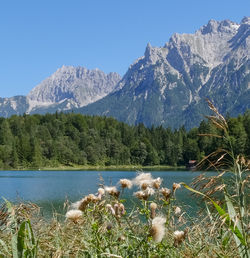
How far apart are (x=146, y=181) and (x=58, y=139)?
128 meters

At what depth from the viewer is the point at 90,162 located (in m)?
129

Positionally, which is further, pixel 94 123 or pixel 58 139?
pixel 94 123

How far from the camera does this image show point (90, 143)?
432ft

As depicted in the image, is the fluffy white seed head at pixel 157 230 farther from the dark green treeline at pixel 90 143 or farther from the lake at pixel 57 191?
the dark green treeline at pixel 90 143

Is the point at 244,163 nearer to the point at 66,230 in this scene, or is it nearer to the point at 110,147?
the point at 66,230

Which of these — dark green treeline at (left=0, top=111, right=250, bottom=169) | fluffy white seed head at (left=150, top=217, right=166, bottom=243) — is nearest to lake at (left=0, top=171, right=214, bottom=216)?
fluffy white seed head at (left=150, top=217, right=166, bottom=243)

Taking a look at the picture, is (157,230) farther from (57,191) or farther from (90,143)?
(90,143)

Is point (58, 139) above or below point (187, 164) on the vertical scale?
above

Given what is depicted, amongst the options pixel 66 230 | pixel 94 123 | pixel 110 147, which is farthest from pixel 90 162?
pixel 66 230

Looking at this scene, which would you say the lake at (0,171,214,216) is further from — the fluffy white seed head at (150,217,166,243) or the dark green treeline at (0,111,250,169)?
the dark green treeline at (0,111,250,169)

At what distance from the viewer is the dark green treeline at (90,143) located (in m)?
113

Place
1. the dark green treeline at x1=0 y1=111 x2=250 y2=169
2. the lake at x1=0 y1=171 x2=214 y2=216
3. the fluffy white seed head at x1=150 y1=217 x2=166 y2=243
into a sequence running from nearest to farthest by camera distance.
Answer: the fluffy white seed head at x1=150 y1=217 x2=166 y2=243 < the lake at x1=0 y1=171 x2=214 y2=216 < the dark green treeline at x1=0 y1=111 x2=250 y2=169

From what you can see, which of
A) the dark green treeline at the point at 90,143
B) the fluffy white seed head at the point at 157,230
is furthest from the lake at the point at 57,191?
the dark green treeline at the point at 90,143

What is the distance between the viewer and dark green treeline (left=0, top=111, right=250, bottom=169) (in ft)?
369
